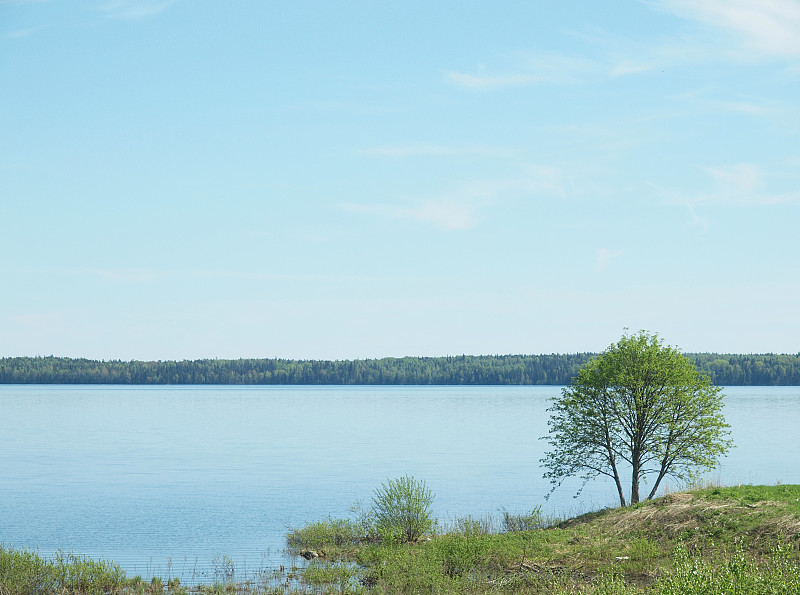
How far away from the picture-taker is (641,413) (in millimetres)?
35656

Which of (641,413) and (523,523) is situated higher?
(641,413)

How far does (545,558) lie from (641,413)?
11.4 m

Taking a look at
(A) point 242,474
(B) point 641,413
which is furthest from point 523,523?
(A) point 242,474

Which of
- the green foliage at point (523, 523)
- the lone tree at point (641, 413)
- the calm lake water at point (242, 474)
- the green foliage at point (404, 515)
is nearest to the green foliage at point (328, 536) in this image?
the calm lake water at point (242, 474)

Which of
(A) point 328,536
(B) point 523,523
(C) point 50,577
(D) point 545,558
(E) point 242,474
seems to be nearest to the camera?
(C) point 50,577

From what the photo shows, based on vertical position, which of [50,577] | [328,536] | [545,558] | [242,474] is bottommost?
[242,474]

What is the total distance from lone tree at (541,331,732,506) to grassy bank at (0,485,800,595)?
12.5 ft

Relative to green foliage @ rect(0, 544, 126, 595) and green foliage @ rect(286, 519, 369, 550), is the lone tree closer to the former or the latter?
green foliage @ rect(286, 519, 369, 550)

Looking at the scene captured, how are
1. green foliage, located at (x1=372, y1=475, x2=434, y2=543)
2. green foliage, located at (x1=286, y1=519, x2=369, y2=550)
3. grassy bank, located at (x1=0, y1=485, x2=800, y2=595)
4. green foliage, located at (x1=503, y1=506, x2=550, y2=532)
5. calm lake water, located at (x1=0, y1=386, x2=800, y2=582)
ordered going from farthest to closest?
1. calm lake water, located at (x1=0, y1=386, x2=800, y2=582)
2. green foliage, located at (x1=503, y1=506, x2=550, y2=532)
3. green foliage, located at (x1=286, y1=519, x2=369, y2=550)
4. green foliage, located at (x1=372, y1=475, x2=434, y2=543)
5. grassy bank, located at (x1=0, y1=485, x2=800, y2=595)

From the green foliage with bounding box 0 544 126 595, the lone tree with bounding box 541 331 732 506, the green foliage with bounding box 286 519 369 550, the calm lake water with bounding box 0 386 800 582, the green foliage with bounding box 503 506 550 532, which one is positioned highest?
the lone tree with bounding box 541 331 732 506

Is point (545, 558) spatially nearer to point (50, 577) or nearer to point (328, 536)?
point (328, 536)

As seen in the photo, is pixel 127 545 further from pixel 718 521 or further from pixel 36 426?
pixel 36 426

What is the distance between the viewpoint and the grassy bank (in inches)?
948

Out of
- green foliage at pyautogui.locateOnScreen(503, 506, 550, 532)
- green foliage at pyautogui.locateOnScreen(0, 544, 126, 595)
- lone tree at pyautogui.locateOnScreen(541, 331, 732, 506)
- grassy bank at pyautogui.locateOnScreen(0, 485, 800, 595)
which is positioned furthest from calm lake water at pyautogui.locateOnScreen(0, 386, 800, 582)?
lone tree at pyautogui.locateOnScreen(541, 331, 732, 506)
